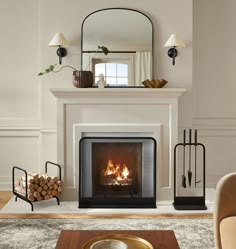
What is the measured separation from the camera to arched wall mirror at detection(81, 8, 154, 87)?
4598mm

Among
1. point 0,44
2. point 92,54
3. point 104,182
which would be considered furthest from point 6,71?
point 104,182

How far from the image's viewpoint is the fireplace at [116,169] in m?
4.41

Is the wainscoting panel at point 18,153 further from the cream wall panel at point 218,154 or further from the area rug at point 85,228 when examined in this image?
the cream wall panel at point 218,154

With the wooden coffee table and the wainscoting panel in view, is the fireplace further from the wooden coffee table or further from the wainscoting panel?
the wooden coffee table

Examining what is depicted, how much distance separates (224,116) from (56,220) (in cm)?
238

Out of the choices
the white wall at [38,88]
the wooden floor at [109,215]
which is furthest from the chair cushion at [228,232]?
the white wall at [38,88]

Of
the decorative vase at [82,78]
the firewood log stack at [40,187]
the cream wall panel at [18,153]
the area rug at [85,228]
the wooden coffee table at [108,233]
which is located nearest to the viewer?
the wooden coffee table at [108,233]

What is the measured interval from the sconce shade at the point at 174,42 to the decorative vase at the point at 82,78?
34.4 inches

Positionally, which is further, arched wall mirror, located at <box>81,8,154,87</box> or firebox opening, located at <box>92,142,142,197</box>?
arched wall mirror, located at <box>81,8,154,87</box>

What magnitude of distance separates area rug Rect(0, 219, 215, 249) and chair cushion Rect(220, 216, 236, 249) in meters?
0.62

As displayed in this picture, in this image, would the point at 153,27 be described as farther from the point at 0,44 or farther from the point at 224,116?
the point at 0,44

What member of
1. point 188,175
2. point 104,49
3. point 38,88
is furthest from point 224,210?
point 38,88

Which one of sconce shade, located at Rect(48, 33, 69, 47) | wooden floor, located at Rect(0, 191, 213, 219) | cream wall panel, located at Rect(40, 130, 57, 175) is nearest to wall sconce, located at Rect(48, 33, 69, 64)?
sconce shade, located at Rect(48, 33, 69, 47)

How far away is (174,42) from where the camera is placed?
14.5 ft
